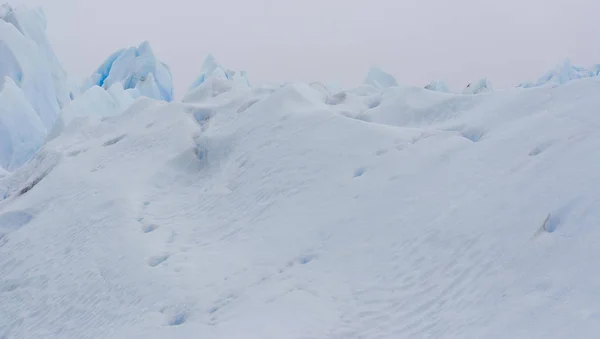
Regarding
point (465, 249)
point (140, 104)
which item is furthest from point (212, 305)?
point (140, 104)

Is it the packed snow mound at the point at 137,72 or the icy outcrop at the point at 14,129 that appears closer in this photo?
the icy outcrop at the point at 14,129

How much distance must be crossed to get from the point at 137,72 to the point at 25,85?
16.5 ft

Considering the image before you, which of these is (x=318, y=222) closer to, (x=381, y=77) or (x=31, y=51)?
(x=31, y=51)

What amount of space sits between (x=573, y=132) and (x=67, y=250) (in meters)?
4.77

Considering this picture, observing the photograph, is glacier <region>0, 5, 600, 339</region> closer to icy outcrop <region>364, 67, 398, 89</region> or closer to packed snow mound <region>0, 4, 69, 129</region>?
packed snow mound <region>0, 4, 69, 129</region>

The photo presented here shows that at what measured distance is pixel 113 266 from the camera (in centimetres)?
526

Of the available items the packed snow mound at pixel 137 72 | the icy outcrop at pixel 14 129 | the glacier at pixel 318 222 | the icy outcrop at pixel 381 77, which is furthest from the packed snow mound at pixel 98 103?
the icy outcrop at pixel 381 77

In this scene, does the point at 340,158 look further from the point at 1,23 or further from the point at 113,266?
the point at 1,23

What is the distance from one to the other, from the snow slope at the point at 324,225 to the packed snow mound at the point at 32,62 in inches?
430

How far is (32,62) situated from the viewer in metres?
17.3

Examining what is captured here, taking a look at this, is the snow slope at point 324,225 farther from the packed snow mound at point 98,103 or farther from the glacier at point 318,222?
the packed snow mound at point 98,103

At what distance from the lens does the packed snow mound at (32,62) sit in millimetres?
16906

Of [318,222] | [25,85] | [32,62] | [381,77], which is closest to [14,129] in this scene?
[25,85]

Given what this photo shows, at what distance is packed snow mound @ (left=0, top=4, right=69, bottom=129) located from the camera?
1691 centimetres
